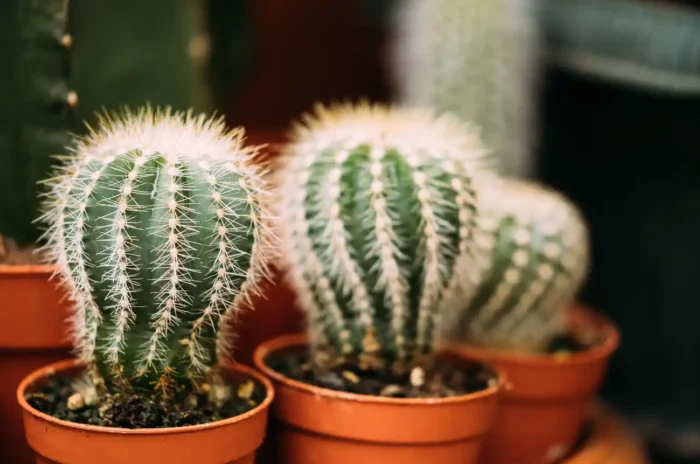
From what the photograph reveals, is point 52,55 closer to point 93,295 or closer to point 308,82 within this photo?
point 93,295

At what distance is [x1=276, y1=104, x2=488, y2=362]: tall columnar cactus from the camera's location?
101cm

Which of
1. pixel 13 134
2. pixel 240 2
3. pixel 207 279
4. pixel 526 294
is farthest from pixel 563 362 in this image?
pixel 240 2

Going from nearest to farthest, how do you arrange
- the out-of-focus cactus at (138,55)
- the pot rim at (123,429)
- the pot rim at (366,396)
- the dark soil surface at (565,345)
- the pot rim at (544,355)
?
1. the pot rim at (123,429)
2. the pot rim at (366,396)
3. the out-of-focus cactus at (138,55)
4. the pot rim at (544,355)
5. the dark soil surface at (565,345)

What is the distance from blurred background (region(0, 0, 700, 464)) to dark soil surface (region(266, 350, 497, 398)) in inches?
9.2

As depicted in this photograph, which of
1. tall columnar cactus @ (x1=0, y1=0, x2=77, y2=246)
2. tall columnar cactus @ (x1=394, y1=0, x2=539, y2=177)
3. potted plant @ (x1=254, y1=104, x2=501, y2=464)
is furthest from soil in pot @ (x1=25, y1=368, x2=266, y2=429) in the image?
tall columnar cactus @ (x1=394, y1=0, x2=539, y2=177)

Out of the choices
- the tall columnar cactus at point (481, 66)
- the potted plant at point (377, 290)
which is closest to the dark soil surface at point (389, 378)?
the potted plant at point (377, 290)

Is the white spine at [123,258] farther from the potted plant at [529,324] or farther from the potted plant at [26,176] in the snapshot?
the potted plant at [529,324]

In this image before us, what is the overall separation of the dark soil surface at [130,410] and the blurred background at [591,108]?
366mm

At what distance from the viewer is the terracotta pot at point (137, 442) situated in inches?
32.0

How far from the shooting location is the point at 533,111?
1719 millimetres

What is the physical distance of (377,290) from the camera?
3.37ft

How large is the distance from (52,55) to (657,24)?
113 cm

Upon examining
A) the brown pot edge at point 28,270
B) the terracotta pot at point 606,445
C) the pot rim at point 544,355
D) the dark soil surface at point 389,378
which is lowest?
the terracotta pot at point 606,445

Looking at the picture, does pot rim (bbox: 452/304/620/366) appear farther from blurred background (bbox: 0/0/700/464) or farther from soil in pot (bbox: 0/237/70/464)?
soil in pot (bbox: 0/237/70/464)
